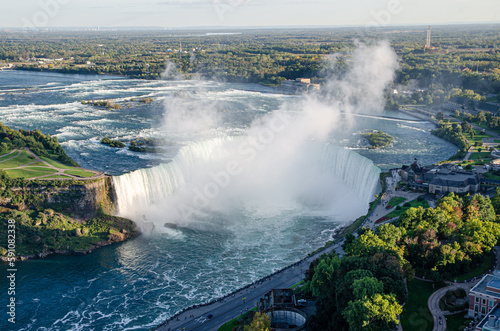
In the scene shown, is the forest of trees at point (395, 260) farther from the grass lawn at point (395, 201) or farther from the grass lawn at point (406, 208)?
the grass lawn at point (395, 201)

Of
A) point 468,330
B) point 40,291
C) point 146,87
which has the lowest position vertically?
point 40,291

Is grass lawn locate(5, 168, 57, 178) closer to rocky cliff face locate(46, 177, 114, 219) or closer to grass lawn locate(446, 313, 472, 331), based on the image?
rocky cliff face locate(46, 177, 114, 219)

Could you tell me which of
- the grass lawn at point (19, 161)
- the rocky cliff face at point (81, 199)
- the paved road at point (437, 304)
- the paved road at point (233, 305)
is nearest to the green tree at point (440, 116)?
the paved road at point (233, 305)

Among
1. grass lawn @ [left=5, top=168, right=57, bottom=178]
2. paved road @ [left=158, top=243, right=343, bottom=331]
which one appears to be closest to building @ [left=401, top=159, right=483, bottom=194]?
paved road @ [left=158, top=243, right=343, bottom=331]

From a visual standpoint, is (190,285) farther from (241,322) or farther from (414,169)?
(414,169)

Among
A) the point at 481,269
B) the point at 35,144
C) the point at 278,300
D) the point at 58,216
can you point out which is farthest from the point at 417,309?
the point at 35,144

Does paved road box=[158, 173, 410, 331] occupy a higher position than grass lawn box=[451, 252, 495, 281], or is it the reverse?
grass lawn box=[451, 252, 495, 281]

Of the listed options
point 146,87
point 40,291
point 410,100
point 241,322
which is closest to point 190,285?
point 241,322
